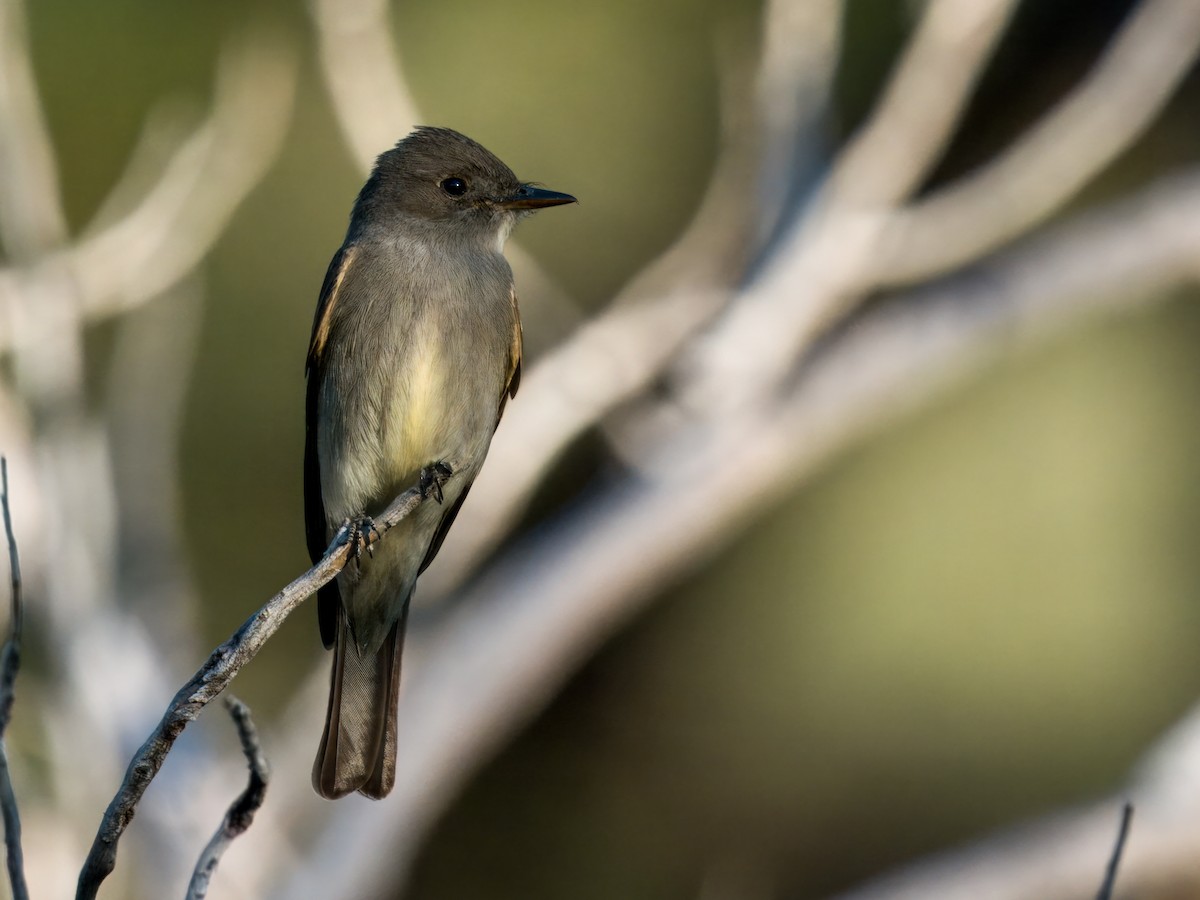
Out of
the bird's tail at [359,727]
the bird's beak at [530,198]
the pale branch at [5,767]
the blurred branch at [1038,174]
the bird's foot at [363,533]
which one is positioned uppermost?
the blurred branch at [1038,174]

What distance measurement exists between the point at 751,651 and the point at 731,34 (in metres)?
4.12

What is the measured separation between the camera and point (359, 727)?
3074 mm

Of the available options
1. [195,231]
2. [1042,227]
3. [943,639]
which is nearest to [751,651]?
[943,639]

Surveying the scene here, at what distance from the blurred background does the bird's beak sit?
19.3 ft

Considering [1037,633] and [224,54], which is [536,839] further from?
[224,54]

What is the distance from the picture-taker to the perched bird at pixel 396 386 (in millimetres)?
3182

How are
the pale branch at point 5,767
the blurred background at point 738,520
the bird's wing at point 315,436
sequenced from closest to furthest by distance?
the pale branch at point 5,767 < the bird's wing at point 315,436 < the blurred background at point 738,520

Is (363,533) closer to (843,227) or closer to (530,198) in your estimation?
(530,198)

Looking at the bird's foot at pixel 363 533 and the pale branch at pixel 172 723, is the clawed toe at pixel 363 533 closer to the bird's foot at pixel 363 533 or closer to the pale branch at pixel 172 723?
the bird's foot at pixel 363 533

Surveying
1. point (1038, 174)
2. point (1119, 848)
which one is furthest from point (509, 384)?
point (1038, 174)

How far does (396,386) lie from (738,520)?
621cm

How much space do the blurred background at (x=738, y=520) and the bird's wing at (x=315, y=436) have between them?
593 centimetres

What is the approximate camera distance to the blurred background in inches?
384

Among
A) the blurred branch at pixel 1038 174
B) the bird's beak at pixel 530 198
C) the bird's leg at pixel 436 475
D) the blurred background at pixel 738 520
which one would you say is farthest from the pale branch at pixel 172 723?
the blurred background at pixel 738 520
